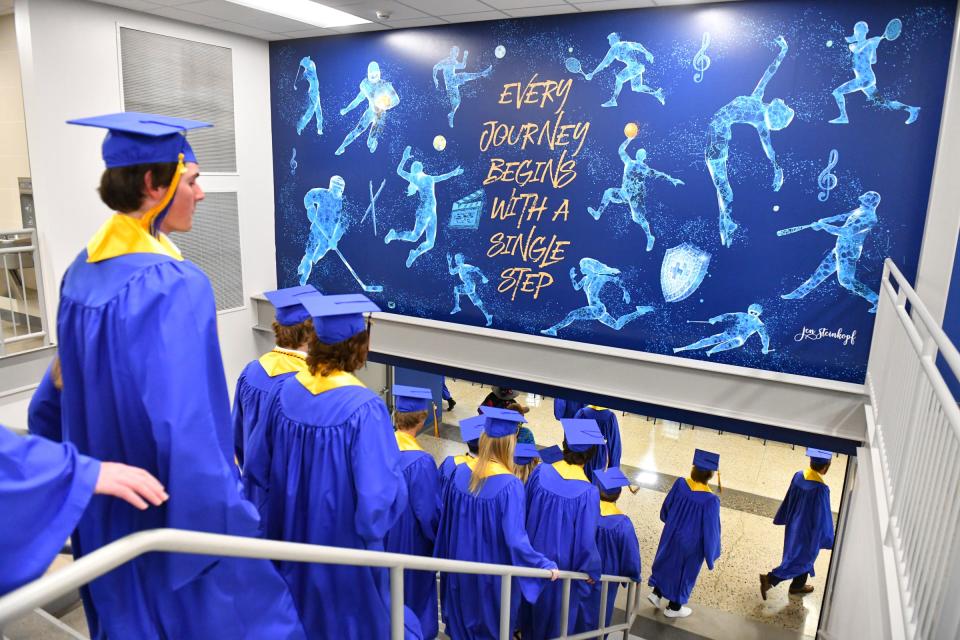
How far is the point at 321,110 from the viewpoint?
20.1 ft

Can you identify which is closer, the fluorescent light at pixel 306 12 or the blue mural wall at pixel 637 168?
the blue mural wall at pixel 637 168

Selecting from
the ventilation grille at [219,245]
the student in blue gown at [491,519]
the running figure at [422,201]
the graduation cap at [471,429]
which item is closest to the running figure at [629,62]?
the running figure at [422,201]

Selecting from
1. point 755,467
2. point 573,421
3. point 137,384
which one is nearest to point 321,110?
point 573,421

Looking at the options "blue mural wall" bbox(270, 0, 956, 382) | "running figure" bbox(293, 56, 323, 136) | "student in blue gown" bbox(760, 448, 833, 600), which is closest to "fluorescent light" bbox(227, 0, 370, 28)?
"blue mural wall" bbox(270, 0, 956, 382)

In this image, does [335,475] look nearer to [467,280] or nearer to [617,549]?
[617,549]

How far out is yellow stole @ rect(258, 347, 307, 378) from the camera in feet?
11.2

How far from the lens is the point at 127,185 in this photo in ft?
5.21

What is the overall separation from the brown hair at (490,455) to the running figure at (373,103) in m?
3.44

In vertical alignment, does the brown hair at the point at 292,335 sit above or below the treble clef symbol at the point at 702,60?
below

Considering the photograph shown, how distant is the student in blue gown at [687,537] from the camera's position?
18.6ft

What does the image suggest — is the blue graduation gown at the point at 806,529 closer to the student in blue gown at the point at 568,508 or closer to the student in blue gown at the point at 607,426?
the student in blue gown at the point at 607,426

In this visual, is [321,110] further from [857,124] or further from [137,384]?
[137,384]

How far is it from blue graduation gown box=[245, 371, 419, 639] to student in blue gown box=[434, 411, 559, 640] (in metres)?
1.08
